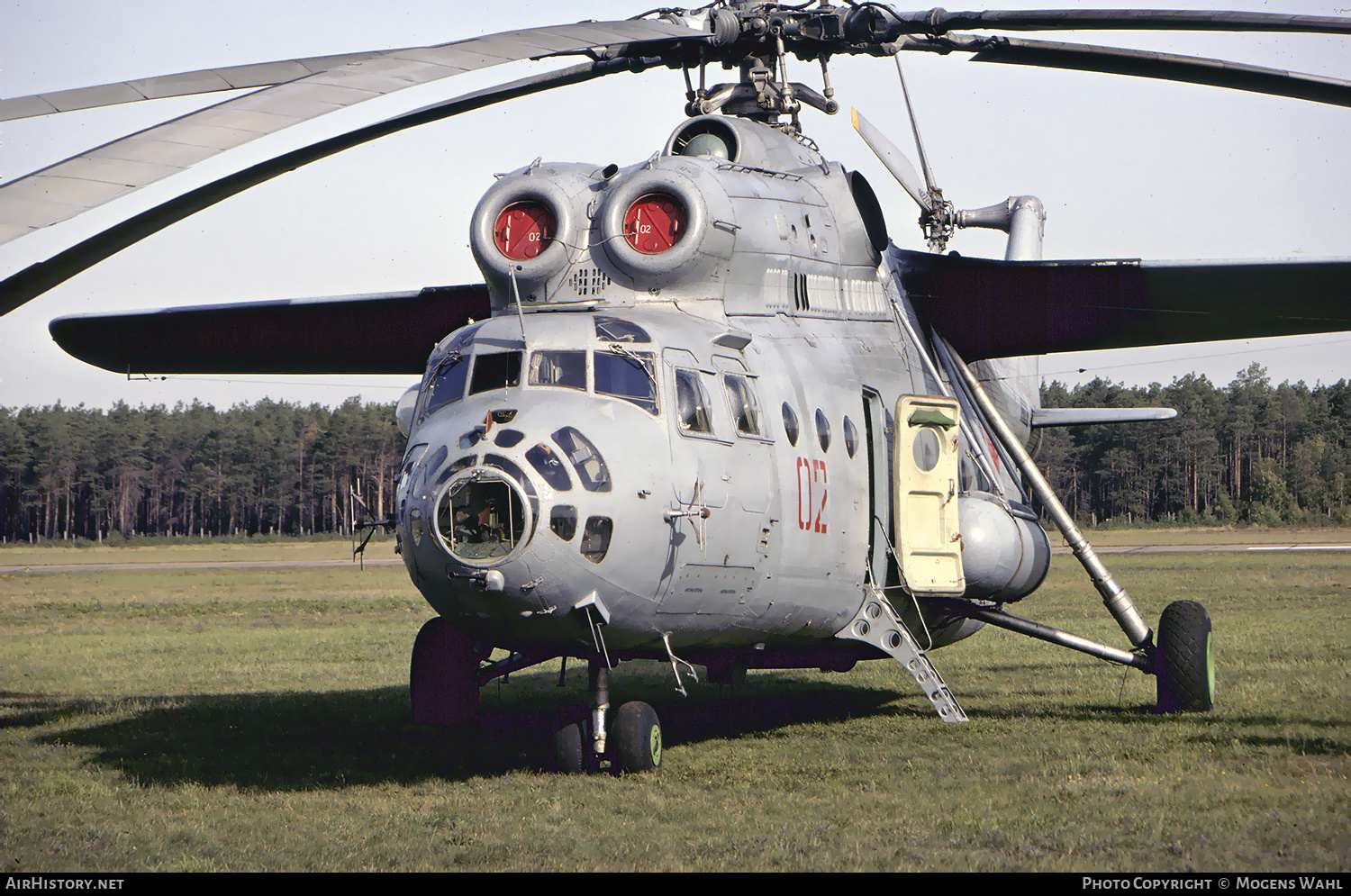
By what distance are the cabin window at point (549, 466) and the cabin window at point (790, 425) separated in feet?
9.06

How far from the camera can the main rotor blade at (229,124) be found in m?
5.59

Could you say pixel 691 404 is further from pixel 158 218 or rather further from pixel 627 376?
pixel 158 218

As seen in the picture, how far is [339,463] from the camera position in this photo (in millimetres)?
112062

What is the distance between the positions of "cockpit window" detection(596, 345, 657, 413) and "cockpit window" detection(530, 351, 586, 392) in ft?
0.41

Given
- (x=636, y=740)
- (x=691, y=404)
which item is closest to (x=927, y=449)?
(x=691, y=404)

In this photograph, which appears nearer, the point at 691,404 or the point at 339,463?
the point at 691,404

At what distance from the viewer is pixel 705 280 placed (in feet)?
36.8

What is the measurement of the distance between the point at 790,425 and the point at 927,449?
215 centimetres

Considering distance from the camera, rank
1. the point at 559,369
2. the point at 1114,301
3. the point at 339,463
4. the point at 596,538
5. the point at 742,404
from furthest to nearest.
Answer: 1. the point at 339,463
2. the point at 1114,301
3. the point at 742,404
4. the point at 559,369
5. the point at 596,538

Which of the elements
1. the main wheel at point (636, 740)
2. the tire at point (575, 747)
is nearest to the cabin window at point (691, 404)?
the main wheel at point (636, 740)

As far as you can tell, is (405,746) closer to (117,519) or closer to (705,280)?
(705,280)

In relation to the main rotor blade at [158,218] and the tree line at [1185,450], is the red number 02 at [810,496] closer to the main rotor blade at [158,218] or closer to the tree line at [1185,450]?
the main rotor blade at [158,218]
